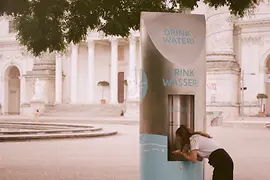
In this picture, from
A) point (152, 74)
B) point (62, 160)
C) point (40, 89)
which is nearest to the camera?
point (152, 74)

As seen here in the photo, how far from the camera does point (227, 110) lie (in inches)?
1395

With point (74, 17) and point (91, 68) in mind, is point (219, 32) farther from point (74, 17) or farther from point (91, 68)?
point (74, 17)

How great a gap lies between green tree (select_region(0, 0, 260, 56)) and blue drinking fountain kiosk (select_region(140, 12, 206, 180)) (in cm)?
180

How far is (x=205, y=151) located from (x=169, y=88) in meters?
0.96

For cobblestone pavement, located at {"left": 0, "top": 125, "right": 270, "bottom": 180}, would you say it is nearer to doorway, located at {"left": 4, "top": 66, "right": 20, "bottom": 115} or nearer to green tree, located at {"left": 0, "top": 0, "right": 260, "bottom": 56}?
green tree, located at {"left": 0, "top": 0, "right": 260, "bottom": 56}

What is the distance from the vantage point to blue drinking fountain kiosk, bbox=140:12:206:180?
5.75 metres

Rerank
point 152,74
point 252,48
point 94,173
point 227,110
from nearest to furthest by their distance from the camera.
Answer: point 152,74 → point 94,173 → point 227,110 → point 252,48

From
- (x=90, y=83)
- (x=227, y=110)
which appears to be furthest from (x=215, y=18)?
(x=90, y=83)

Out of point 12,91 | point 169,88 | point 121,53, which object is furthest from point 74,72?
point 169,88

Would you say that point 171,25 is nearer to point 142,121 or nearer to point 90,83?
point 142,121

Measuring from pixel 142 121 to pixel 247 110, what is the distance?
116 feet

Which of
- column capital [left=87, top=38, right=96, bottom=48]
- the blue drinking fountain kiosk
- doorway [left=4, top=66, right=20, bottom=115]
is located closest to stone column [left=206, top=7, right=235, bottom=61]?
column capital [left=87, top=38, right=96, bottom=48]

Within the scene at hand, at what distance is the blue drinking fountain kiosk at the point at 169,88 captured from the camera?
18.9ft

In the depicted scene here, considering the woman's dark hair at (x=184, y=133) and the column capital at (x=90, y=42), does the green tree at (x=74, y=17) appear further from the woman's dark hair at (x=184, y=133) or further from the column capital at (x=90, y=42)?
the column capital at (x=90, y=42)
